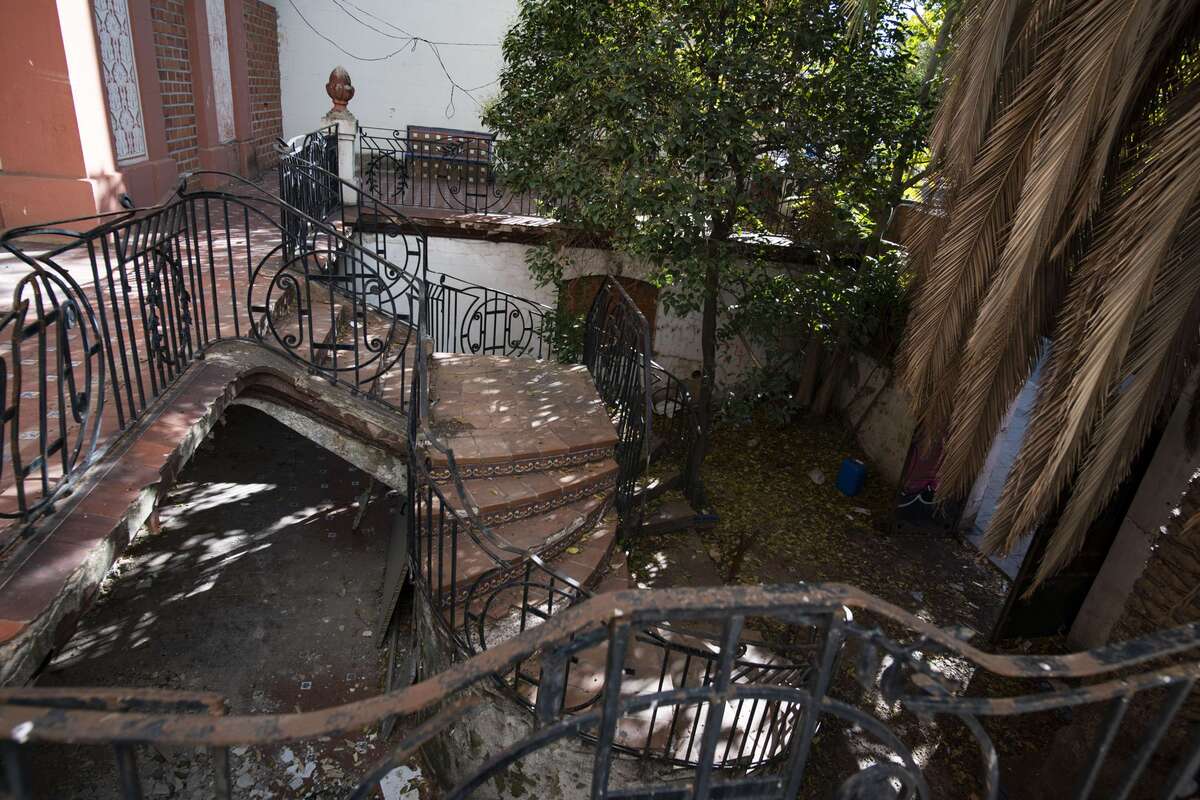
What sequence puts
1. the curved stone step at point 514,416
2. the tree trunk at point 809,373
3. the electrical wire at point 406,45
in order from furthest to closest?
the electrical wire at point 406,45 < the tree trunk at point 809,373 < the curved stone step at point 514,416

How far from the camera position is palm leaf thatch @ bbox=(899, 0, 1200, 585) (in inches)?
126

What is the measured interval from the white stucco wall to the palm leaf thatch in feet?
45.3

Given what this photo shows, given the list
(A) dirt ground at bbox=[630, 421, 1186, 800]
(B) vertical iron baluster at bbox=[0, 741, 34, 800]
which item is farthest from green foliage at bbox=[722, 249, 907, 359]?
(B) vertical iron baluster at bbox=[0, 741, 34, 800]

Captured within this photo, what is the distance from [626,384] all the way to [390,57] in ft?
42.4

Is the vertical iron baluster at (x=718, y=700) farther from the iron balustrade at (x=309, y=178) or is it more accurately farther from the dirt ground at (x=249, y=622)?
the iron balustrade at (x=309, y=178)

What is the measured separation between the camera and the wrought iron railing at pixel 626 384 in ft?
18.9

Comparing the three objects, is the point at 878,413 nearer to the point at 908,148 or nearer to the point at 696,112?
the point at 908,148

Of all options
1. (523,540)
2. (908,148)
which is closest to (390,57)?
(908,148)

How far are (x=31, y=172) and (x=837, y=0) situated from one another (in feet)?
25.2

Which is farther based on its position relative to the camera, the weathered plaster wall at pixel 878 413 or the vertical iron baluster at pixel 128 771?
the weathered plaster wall at pixel 878 413

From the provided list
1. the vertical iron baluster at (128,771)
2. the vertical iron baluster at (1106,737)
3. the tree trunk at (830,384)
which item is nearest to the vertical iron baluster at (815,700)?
the vertical iron baluster at (1106,737)

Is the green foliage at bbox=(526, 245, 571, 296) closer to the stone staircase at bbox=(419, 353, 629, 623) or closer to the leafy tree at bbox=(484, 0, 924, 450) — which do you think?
the leafy tree at bbox=(484, 0, 924, 450)

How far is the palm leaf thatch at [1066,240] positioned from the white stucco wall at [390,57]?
13.8m

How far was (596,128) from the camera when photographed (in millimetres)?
7078
